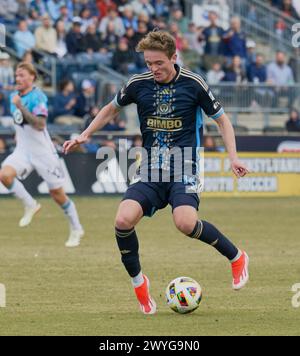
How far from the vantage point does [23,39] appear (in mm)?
25844

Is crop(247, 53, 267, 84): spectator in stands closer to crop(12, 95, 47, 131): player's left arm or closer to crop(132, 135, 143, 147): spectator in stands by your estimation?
crop(132, 135, 143, 147): spectator in stands

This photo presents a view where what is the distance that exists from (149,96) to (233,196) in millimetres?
14231

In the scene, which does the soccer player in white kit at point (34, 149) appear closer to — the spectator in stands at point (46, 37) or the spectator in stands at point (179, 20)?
the spectator in stands at point (46, 37)

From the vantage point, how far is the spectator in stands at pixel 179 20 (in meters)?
28.9

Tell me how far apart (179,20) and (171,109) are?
1973cm

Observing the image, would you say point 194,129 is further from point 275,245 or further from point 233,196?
point 233,196

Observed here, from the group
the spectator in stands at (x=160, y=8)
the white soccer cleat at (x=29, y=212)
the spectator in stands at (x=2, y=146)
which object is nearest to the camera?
the white soccer cleat at (x=29, y=212)

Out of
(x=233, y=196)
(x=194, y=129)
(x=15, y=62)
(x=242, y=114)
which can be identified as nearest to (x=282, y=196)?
(x=233, y=196)

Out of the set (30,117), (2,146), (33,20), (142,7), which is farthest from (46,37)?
(30,117)

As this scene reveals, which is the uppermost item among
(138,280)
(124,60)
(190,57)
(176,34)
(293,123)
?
(138,280)

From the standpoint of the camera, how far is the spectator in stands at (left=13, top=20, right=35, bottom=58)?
2562 cm

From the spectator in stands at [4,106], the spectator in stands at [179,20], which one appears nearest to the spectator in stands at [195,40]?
the spectator in stands at [179,20]
